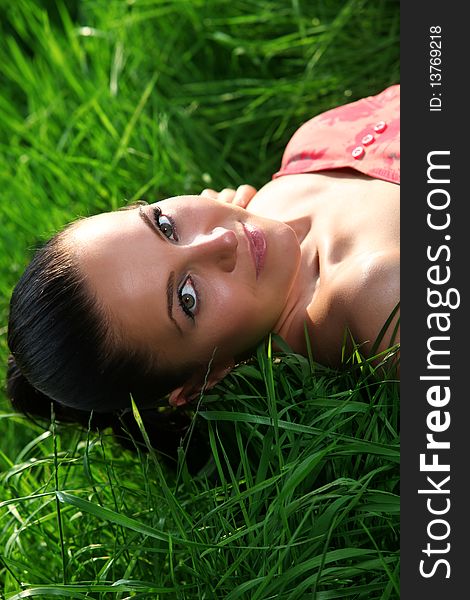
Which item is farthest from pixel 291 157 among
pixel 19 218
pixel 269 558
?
pixel 269 558

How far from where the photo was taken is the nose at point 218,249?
1.54m

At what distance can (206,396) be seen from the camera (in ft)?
5.29

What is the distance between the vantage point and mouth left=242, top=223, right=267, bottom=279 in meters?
1.61

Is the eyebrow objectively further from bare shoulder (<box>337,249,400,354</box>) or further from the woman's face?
bare shoulder (<box>337,249,400,354</box>)

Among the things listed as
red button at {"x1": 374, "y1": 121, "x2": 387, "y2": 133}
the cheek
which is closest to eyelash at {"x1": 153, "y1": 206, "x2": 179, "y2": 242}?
the cheek

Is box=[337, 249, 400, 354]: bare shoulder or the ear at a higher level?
box=[337, 249, 400, 354]: bare shoulder

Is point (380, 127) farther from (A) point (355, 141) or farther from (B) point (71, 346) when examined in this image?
(B) point (71, 346)

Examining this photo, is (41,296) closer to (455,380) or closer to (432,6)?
(455,380)

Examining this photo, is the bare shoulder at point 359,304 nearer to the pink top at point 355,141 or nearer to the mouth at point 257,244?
the mouth at point 257,244

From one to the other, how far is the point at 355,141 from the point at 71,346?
0.73m

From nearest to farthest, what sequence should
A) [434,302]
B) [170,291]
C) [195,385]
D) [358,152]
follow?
[434,302]
[170,291]
[195,385]
[358,152]

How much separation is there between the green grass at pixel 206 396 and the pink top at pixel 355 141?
1.10 feet

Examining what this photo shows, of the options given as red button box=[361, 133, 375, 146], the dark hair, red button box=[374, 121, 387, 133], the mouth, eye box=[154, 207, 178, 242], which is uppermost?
red button box=[374, 121, 387, 133]

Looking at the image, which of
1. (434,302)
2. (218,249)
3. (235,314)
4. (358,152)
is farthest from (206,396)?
(358,152)
